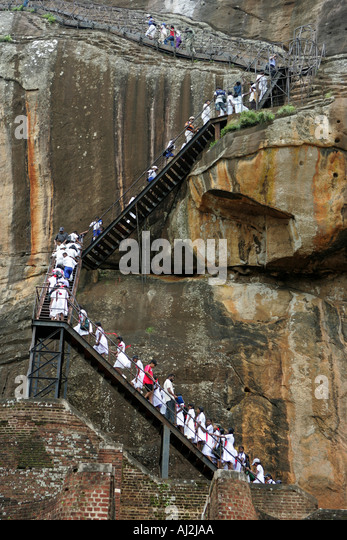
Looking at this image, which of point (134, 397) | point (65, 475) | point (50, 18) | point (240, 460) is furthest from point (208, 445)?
point (50, 18)

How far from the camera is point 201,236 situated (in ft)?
97.2

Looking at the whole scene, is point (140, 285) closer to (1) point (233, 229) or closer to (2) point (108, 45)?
(1) point (233, 229)

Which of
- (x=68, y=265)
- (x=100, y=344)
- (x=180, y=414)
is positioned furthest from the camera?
(x=68, y=265)

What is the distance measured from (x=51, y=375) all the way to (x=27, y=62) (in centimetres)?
1408

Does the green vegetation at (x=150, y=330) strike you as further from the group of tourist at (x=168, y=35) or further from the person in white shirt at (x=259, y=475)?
the group of tourist at (x=168, y=35)

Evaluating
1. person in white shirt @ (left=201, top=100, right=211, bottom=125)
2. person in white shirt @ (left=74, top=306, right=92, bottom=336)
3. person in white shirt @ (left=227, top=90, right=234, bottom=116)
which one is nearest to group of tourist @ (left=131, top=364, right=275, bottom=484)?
person in white shirt @ (left=74, top=306, right=92, bottom=336)

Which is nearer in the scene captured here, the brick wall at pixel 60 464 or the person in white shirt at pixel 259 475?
the brick wall at pixel 60 464

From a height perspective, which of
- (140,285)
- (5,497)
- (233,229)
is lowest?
(5,497)

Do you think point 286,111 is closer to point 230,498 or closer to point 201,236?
point 201,236

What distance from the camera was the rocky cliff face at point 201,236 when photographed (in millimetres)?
26156

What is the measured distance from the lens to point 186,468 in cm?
2434

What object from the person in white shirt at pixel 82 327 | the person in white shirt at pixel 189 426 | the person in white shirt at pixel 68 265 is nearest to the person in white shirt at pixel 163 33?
the person in white shirt at pixel 68 265

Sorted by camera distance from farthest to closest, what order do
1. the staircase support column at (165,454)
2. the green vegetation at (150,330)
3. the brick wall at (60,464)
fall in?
the green vegetation at (150,330)
the staircase support column at (165,454)
the brick wall at (60,464)

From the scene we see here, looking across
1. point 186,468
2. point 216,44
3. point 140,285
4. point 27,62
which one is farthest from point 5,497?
point 216,44
